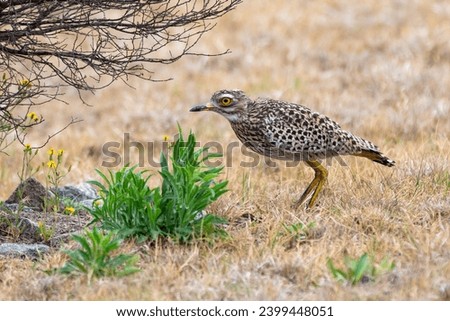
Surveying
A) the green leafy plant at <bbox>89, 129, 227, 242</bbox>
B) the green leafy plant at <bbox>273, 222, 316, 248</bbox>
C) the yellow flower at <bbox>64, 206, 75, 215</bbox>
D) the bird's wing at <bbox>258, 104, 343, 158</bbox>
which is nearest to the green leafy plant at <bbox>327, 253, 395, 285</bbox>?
the green leafy plant at <bbox>273, 222, 316, 248</bbox>

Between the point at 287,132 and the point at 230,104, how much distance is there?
57cm

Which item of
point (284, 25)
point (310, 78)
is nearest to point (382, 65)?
point (310, 78)

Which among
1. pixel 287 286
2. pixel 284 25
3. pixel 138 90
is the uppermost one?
pixel 284 25

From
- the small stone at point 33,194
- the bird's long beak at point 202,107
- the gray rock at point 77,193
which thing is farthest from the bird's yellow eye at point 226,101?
the small stone at point 33,194

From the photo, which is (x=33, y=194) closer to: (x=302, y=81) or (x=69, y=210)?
(x=69, y=210)

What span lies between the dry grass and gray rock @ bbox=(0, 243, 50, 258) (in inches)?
8.0

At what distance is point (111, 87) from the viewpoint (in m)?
14.8

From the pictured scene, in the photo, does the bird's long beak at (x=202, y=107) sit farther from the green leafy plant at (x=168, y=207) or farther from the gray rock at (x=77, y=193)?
the gray rock at (x=77, y=193)

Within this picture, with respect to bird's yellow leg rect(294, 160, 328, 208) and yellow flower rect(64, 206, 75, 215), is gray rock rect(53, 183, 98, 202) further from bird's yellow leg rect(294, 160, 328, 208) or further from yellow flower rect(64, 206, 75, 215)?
bird's yellow leg rect(294, 160, 328, 208)

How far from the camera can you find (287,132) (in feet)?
22.9

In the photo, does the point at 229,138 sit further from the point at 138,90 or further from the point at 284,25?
the point at 284,25

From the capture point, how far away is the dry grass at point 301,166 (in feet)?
17.6

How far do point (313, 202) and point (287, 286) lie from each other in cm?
168

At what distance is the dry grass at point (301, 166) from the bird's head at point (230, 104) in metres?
0.73
